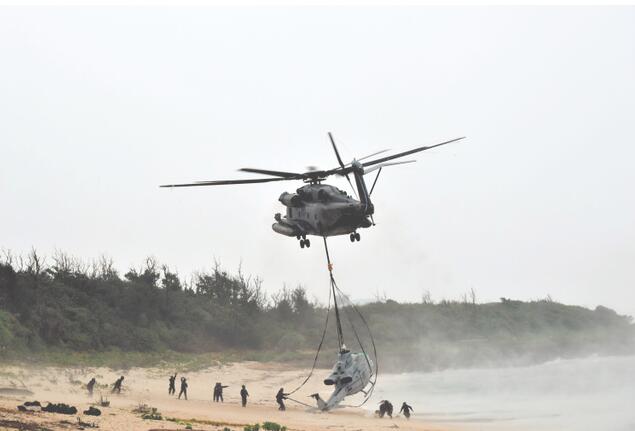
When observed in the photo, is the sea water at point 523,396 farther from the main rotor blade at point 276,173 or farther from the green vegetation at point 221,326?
the main rotor blade at point 276,173

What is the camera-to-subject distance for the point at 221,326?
5719 cm

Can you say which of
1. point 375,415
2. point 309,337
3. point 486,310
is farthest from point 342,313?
point 375,415

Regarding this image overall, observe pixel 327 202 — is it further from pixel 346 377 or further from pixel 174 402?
pixel 174 402

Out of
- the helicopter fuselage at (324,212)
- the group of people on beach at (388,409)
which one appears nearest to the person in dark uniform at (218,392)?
the group of people on beach at (388,409)

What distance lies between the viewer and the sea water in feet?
106

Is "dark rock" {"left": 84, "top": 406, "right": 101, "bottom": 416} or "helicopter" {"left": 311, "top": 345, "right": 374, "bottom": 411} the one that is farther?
"helicopter" {"left": 311, "top": 345, "right": 374, "bottom": 411}

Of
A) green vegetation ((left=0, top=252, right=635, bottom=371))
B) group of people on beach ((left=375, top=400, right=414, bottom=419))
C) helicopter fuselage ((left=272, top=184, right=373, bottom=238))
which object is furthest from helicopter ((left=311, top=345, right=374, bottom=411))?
green vegetation ((left=0, top=252, right=635, bottom=371))

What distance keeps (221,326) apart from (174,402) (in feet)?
80.3

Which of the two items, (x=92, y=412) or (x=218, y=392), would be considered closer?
(x=92, y=412)

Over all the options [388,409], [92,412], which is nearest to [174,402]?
[92,412]

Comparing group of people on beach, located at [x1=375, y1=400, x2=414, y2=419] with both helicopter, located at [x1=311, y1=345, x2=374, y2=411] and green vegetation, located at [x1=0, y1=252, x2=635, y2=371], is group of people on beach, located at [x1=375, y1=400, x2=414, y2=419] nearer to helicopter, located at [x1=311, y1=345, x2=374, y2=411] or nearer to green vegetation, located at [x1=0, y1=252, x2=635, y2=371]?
helicopter, located at [x1=311, y1=345, x2=374, y2=411]

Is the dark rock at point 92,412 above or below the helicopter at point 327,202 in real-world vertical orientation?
below

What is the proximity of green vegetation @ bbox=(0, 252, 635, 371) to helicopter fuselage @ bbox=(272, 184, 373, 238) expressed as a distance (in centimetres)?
2148

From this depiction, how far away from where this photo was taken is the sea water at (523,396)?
106 feet
